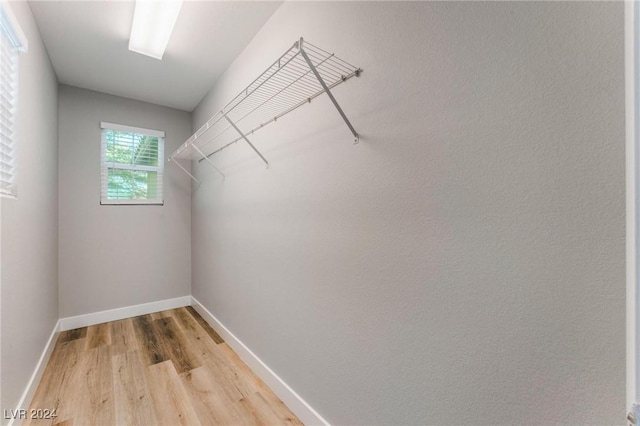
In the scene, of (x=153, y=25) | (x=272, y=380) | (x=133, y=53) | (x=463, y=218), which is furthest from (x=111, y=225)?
(x=463, y=218)

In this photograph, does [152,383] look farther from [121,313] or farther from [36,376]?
[121,313]

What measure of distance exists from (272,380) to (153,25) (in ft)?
8.41

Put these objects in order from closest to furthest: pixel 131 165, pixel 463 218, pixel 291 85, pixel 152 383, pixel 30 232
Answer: pixel 463 218, pixel 291 85, pixel 30 232, pixel 152 383, pixel 131 165

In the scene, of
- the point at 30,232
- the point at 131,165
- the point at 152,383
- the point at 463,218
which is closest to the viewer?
the point at 463,218

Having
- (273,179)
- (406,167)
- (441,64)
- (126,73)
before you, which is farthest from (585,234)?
(126,73)

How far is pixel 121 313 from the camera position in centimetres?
298

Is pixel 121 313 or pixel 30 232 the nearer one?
pixel 30 232

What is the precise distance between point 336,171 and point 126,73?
250 centimetres

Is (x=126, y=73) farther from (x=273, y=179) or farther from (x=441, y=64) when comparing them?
(x=441, y=64)

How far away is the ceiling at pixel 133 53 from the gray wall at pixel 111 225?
293mm

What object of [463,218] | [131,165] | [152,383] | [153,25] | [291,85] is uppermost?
[153,25]

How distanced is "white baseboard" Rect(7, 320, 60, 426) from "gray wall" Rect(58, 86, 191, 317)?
559mm

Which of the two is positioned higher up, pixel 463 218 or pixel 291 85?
pixel 291 85

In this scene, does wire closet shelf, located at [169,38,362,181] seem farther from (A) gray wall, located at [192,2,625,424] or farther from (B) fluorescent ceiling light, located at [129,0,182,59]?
(B) fluorescent ceiling light, located at [129,0,182,59]
